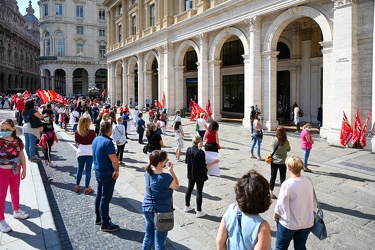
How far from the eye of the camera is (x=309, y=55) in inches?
849

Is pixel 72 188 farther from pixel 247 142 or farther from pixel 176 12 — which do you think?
pixel 176 12

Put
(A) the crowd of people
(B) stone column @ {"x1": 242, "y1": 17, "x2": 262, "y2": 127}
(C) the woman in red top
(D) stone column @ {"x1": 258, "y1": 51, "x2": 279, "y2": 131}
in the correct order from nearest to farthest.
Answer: (A) the crowd of people
(C) the woman in red top
(D) stone column @ {"x1": 258, "y1": 51, "x2": 279, "y2": 131}
(B) stone column @ {"x1": 242, "y1": 17, "x2": 262, "y2": 127}

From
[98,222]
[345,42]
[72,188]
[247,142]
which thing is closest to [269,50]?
[345,42]

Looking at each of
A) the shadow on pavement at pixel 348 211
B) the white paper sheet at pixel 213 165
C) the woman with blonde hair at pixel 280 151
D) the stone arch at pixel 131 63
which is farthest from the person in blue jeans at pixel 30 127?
the stone arch at pixel 131 63

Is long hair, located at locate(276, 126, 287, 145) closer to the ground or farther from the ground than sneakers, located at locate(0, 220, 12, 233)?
farther from the ground

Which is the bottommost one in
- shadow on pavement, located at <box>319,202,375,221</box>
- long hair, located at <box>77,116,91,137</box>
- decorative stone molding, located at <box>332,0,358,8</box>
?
shadow on pavement, located at <box>319,202,375,221</box>

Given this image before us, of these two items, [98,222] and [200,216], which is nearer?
[98,222]

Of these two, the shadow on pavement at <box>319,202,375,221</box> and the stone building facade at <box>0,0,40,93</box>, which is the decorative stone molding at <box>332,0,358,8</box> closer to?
the shadow on pavement at <box>319,202,375,221</box>

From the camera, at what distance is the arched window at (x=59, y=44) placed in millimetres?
61375

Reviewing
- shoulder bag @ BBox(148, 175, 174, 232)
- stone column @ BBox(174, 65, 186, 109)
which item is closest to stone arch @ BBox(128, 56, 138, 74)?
stone column @ BBox(174, 65, 186, 109)

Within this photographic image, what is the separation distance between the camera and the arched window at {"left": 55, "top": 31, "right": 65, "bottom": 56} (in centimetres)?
6138

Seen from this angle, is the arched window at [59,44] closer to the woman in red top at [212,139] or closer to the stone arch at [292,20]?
the stone arch at [292,20]

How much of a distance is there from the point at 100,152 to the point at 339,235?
450 cm

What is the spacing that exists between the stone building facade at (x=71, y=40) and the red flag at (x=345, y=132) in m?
58.5
